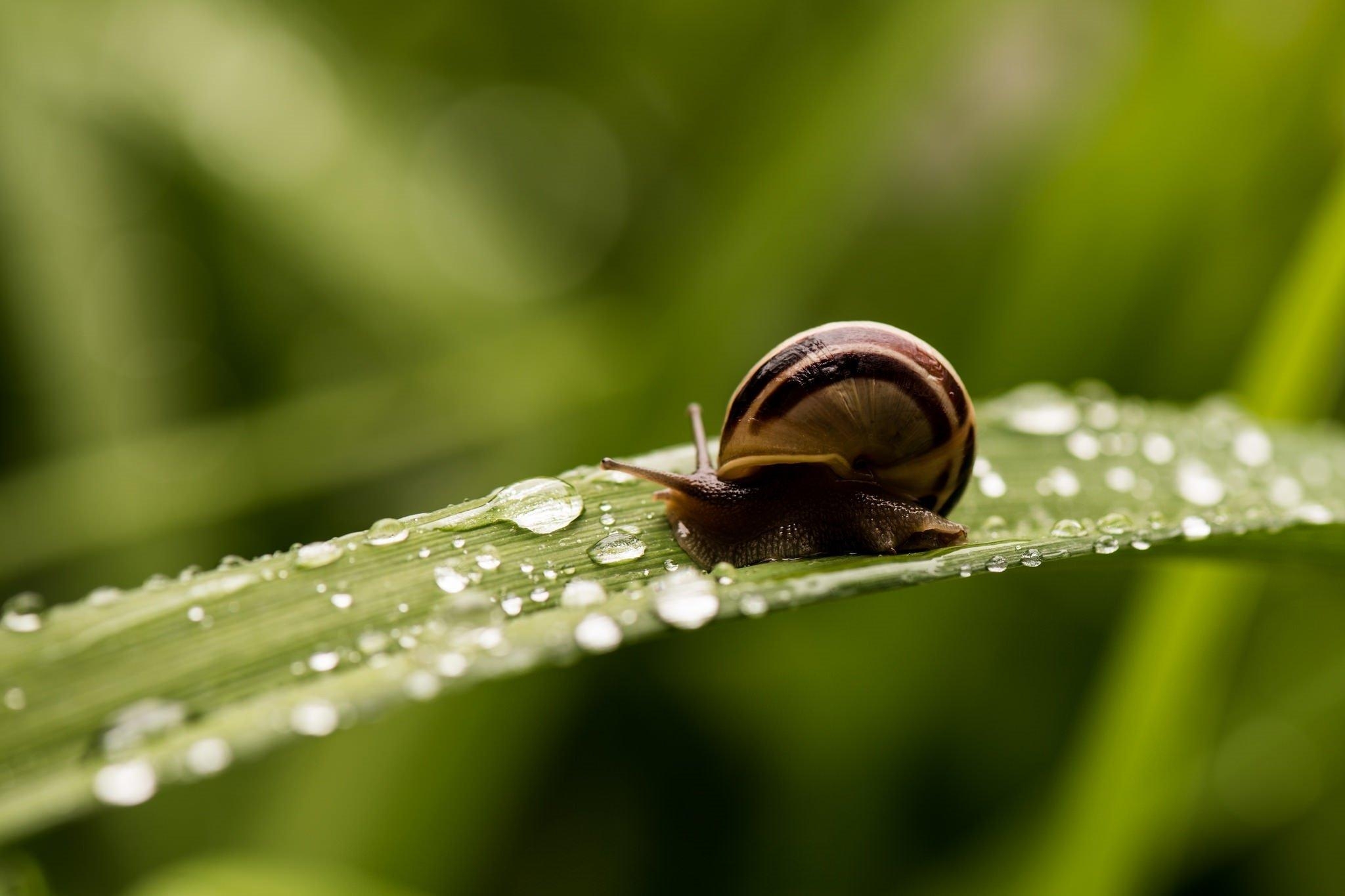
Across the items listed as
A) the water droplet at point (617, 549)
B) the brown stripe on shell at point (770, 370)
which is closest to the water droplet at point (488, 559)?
the water droplet at point (617, 549)

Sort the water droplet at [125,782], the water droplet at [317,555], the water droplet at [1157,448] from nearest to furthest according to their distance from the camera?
1. the water droplet at [125,782]
2. the water droplet at [317,555]
3. the water droplet at [1157,448]

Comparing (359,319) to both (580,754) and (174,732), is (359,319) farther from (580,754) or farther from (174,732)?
(174,732)

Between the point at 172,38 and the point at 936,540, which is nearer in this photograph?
the point at 936,540

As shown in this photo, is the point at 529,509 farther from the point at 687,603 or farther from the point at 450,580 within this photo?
the point at 687,603

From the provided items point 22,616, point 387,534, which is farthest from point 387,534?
point 22,616

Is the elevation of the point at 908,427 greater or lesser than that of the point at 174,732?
greater

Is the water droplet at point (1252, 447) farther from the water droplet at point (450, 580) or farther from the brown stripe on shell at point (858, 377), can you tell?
the water droplet at point (450, 580)

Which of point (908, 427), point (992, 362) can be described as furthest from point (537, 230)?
point (908, 427)

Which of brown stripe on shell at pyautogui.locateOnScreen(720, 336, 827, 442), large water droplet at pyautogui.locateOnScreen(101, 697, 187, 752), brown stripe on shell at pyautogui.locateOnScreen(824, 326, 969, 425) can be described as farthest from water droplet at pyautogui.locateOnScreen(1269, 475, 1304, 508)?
large water droplet at pyautogui.locateOnScreen(101, 697, 187, 752)
